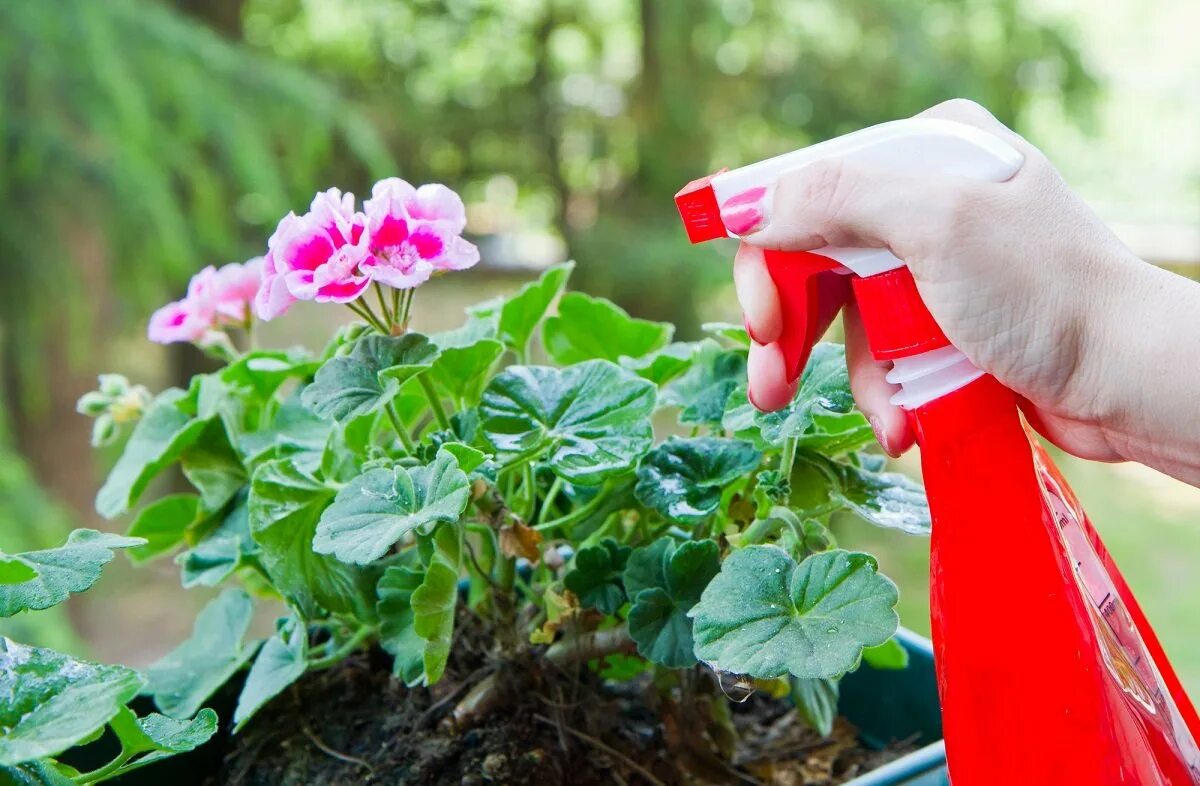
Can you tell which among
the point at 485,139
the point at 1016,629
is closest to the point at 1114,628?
the point at 1016,629

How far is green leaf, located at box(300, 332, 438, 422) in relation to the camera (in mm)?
476

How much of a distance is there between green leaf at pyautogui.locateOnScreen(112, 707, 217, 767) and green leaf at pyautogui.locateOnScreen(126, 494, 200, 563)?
27 cm

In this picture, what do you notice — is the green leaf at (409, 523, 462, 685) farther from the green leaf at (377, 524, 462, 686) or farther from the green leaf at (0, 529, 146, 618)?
the green leaf at (0, 529, 146, 618)

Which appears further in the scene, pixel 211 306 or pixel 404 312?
pixel 211 306

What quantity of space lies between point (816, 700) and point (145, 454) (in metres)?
0.42

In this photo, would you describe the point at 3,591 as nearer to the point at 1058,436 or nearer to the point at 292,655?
the point at 292,655

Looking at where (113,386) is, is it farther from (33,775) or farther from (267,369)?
(33,775)

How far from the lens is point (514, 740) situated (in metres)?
0.56

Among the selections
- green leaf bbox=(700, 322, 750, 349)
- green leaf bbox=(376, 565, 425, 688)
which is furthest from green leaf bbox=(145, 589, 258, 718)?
green leaf bbox=(700, 322, 750, 349)

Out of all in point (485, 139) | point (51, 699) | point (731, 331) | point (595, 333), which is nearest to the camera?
point (51, 699)

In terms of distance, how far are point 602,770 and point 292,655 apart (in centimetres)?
18

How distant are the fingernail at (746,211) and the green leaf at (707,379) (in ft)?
0.60

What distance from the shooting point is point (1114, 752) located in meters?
0.40

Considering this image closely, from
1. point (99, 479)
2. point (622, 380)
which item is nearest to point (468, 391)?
point (622, 380)
